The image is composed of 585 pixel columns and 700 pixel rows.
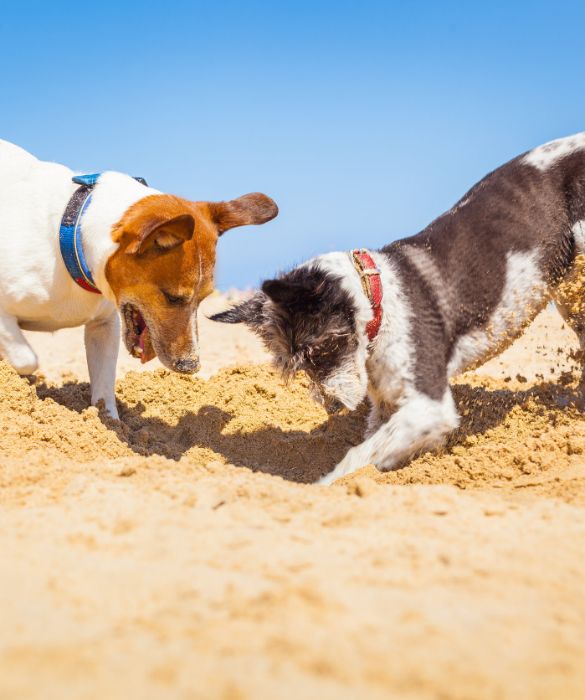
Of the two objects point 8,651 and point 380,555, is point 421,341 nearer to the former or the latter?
point 380,555

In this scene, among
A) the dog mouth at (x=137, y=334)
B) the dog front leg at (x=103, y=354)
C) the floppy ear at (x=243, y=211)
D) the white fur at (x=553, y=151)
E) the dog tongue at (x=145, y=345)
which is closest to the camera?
the dog mouth at (x=137, y=334)

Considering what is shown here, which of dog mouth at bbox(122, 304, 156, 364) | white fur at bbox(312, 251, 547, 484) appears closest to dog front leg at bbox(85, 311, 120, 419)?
dog mouth at bbox(122, 304, 156, 364)

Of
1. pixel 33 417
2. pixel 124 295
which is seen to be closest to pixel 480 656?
pixel 124 295

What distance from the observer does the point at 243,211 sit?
4738 millimetres

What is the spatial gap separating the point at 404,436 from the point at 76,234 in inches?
93.8

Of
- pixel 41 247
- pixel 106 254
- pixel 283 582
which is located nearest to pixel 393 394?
pixel 106 254

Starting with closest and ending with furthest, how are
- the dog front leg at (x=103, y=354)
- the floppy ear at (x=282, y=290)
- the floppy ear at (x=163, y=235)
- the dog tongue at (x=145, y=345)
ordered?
the floppy ear at (x=163, y=235) → the floppy ear at (x=282, y=290) → the dog tongue at (x=145, y=345) → the dog front leg at (x=103, y=354)

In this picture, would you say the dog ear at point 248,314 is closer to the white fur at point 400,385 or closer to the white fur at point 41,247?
the white fur at point 400,385

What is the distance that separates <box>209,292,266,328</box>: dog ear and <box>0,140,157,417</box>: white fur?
0.74 m

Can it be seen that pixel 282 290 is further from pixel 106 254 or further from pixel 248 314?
pixel 106 254

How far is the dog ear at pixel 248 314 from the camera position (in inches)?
175

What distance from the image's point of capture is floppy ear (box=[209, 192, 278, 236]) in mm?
4637

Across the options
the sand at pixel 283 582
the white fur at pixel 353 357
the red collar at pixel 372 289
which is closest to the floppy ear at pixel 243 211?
the white fur at pixel 353 357

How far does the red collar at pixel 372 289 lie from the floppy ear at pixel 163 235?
1091 millimetres
